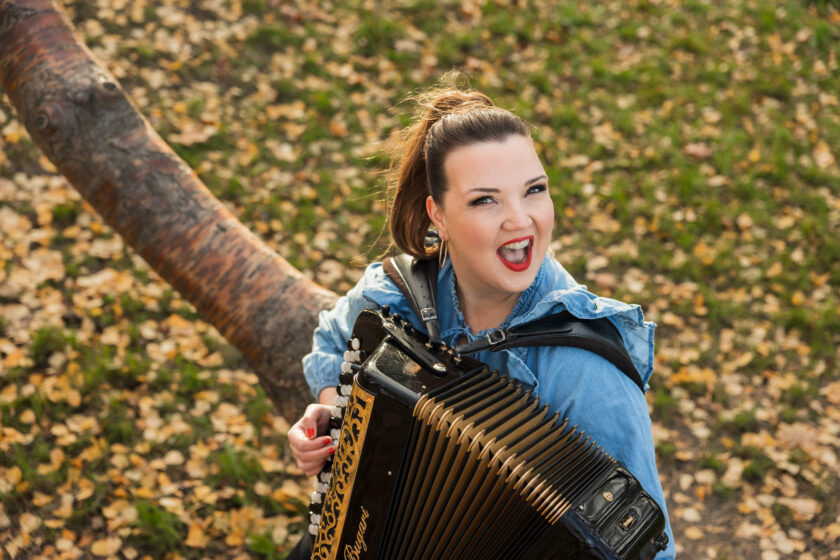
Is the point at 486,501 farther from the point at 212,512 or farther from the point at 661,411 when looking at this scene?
the point at 661,411

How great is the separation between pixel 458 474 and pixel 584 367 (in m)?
0.46

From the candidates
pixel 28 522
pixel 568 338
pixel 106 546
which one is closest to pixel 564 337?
pixel 568 338

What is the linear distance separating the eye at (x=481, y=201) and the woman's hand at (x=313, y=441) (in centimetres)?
85

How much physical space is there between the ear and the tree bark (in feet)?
2.93

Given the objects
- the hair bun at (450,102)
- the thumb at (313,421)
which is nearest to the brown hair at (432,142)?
the hair bun at (450,102)

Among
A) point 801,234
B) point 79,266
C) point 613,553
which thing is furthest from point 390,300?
point 801,234

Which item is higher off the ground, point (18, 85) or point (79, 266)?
point (18, 85)

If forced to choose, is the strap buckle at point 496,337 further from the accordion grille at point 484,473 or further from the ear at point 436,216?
the ear at point 436,216

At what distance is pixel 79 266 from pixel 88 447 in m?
1.18

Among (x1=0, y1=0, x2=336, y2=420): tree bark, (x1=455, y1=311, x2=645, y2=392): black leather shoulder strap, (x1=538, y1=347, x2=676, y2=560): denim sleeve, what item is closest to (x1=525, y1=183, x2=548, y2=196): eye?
(x1=455, y1=311, x2=645, y2=392): black leather shoulder strap

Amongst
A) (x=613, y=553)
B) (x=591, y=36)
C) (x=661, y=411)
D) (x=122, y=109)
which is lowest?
(x=661, y=411)

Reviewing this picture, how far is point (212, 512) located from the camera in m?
3.35

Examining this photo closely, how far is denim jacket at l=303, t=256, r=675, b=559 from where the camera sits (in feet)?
6.61

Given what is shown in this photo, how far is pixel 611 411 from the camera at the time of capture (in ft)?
6.61
